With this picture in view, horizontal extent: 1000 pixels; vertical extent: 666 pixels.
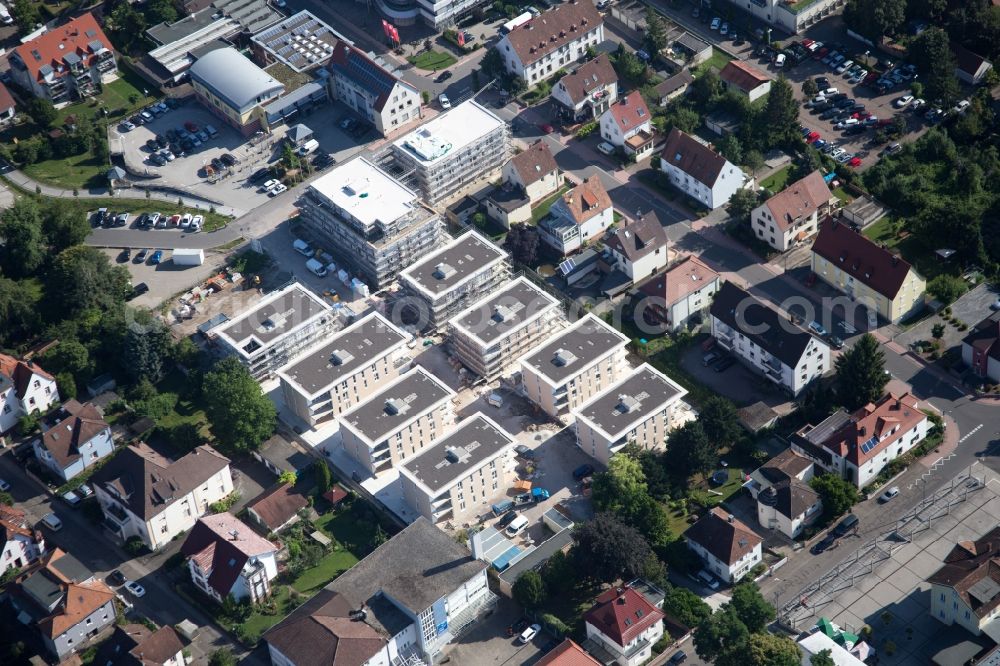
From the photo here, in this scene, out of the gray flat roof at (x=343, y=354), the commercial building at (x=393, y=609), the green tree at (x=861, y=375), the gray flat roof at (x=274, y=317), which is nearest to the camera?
the commercial building at (x=393, y=609)

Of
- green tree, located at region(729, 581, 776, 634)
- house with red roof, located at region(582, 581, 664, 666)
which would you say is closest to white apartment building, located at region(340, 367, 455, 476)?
house with red roof, located at region(582, 581, 664, 666)

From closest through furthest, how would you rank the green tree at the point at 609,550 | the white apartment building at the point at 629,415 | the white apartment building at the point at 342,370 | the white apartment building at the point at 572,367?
1. the green tree at the point at 609,550
2. the white apartment building at the point at 629,415
3. the white apartment building at the point at 572,367
4. the white apartment building at the point at 342,370

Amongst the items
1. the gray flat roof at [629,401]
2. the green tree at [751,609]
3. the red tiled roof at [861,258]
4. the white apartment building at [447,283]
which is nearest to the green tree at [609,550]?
the green tree at [751,609]

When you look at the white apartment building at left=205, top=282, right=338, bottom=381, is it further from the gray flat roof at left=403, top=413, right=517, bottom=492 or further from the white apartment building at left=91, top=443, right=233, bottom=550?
the gray flat roof at left=403, top=413, right=517, bottom=492

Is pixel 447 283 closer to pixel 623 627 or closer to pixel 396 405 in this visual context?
pixel 396 405

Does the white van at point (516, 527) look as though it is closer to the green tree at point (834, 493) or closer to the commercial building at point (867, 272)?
the green tree at point (834, 493)

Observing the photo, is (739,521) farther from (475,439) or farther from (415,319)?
(415,319)

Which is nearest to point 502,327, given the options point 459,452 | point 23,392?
point 459,452
